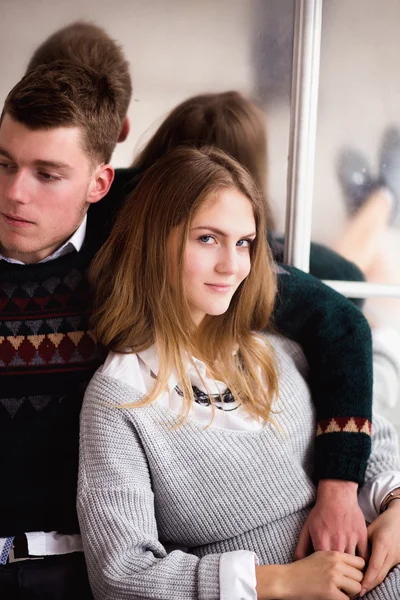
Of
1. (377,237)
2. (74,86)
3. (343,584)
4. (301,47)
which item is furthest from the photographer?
(377,237)

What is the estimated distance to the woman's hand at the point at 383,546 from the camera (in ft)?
4.12

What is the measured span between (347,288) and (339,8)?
0.63m

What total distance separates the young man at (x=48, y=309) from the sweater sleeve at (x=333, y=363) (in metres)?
0.44

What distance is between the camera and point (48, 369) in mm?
1371

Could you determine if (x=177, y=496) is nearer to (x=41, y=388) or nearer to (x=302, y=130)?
(x=41, y=388)

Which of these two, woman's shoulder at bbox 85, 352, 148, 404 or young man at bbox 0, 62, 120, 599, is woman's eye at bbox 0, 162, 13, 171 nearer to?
young man at bbox 0, 62, 120, 599

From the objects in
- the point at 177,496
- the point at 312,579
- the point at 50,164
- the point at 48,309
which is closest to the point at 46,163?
the point at 50,164

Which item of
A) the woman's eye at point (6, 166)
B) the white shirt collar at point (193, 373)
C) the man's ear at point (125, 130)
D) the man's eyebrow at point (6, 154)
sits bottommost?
the white shirt collar at point (193, 373)

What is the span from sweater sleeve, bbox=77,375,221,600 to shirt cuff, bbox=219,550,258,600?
0.5 inches

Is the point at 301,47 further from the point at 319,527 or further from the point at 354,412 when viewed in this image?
the point at 319,527

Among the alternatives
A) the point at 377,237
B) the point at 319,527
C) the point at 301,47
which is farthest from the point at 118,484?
the point at 301,47

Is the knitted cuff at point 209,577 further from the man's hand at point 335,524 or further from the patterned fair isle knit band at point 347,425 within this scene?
the patterned fair isle knit band at point 347,425

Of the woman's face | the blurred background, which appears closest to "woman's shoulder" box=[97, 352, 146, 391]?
the woman's face

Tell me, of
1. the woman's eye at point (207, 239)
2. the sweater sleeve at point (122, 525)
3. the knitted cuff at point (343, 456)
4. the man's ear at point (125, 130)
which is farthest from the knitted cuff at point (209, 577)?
the man's ear at point (125, 130)
